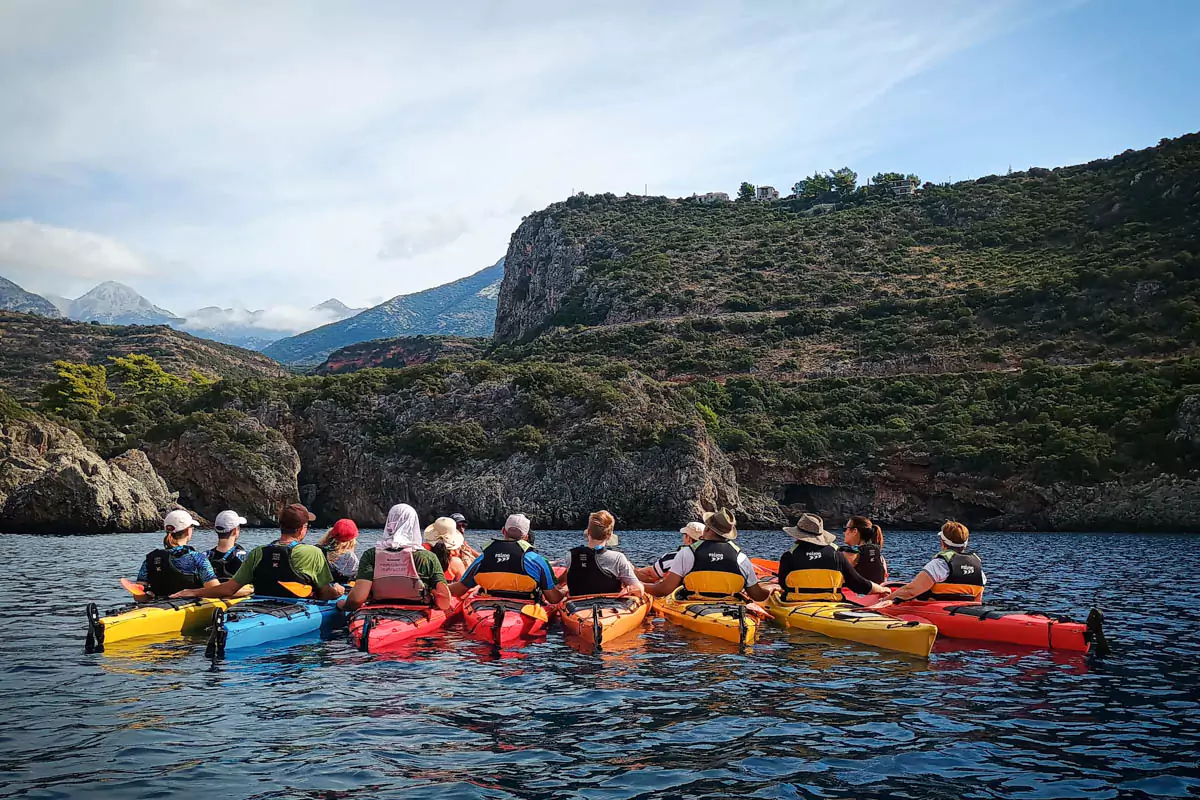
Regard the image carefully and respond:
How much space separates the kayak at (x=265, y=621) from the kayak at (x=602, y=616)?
12.8ft

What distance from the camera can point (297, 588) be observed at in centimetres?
1410

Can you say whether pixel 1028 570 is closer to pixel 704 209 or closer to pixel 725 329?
pixel 725 329

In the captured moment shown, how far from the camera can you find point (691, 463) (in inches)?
2224

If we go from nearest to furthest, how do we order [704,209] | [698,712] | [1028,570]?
1. [698,712]
2. [1028,570]
3. [704,209]

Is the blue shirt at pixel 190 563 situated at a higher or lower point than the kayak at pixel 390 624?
higher

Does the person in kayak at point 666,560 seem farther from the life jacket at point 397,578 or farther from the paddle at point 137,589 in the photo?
the paddle at point 137,589

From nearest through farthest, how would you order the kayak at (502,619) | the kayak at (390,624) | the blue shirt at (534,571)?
the kayak at (390,624) → the kayak at (502,619) → the blue shirt at (534,571)

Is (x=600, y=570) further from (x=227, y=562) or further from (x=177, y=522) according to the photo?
(x=177, y=522)

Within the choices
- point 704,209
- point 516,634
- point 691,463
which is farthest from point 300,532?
point 704,209

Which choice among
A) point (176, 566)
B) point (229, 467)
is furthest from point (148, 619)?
point (229, 467)

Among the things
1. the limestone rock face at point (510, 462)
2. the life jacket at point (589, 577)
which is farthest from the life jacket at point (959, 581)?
the limestone rock face at point (510, 462)

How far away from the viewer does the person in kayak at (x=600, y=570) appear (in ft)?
48.4

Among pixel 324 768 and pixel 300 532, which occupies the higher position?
pixel 300 532

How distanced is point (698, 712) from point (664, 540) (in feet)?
114
